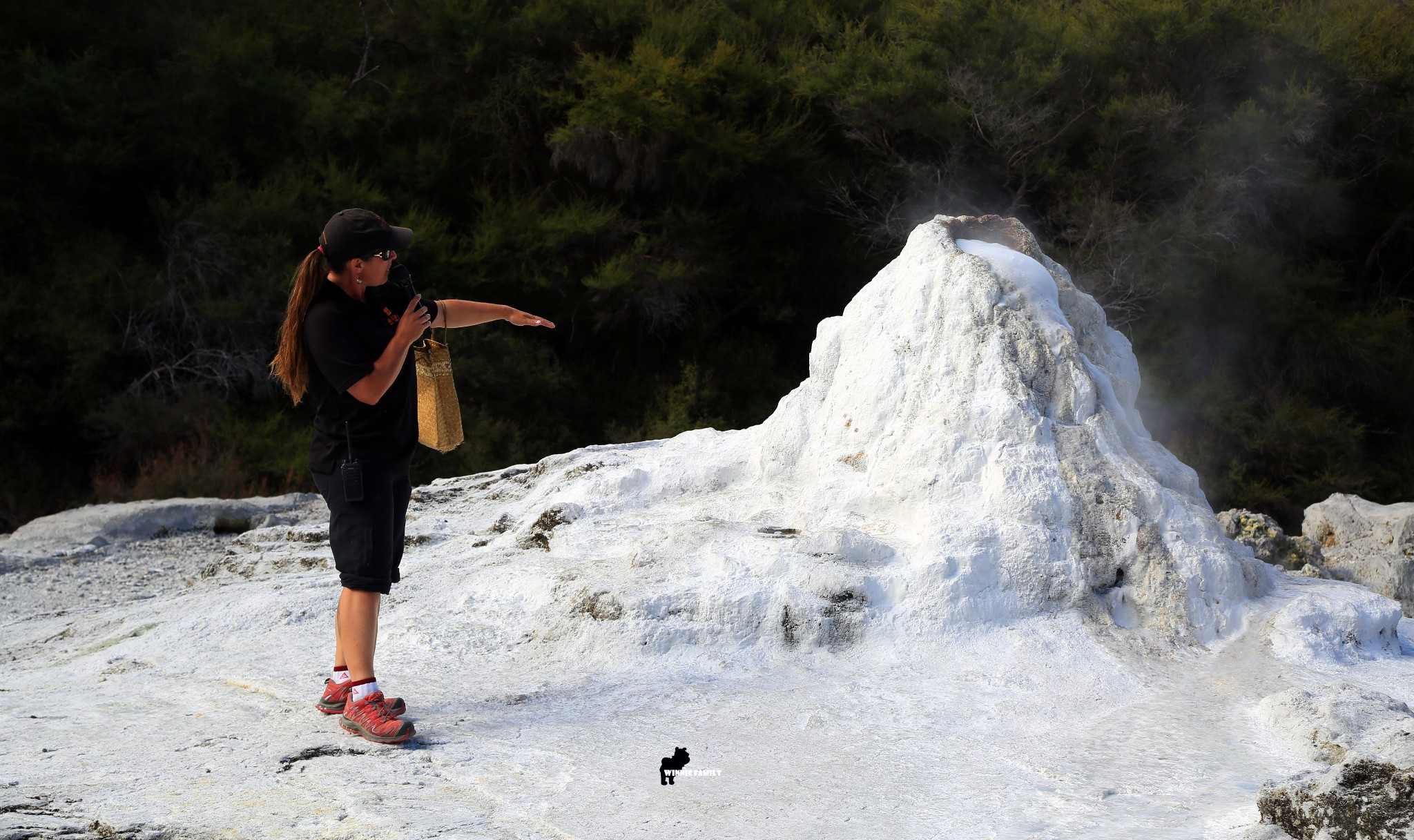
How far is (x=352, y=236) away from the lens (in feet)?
8.72

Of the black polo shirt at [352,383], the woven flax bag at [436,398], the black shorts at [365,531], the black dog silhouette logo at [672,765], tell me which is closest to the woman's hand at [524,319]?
the woven flax bag at [436,398]

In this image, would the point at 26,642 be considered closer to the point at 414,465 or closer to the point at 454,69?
the point at 414,465

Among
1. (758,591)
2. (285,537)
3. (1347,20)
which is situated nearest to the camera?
(758,591)

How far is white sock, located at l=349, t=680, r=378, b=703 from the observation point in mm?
2604

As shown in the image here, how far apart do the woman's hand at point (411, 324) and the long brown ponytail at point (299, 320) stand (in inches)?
8.3

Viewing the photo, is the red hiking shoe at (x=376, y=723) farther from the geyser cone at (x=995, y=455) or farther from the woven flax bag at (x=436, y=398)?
the geyser cone at (x=995, y=455)

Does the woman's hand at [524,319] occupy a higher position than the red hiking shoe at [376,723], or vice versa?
the woman's hand at [524,319]

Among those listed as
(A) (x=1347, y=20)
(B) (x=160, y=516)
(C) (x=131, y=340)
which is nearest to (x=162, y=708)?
(B) (x=160, y=516)

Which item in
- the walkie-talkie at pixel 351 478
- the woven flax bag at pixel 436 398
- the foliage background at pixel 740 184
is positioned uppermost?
the foliage background at pixel 740 184

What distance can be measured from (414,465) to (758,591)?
8184 millimetres

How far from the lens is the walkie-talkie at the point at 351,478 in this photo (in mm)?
2662

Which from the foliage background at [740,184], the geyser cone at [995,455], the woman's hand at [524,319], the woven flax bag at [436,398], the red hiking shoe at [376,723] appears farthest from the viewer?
the foliage background at [740,184]

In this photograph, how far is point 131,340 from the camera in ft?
35.0

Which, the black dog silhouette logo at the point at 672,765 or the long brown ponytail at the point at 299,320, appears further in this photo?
the long brown ponytail at the point at 299,320
